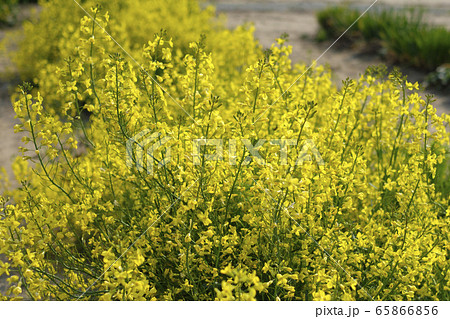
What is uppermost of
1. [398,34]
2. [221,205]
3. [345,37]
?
[398,34]

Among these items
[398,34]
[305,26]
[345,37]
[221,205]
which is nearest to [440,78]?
[398,34]

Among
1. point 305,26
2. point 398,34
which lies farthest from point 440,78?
point 305,26

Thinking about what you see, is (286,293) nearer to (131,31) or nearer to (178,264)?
(178,264)

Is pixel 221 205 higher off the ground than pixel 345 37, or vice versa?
pixel 345 37

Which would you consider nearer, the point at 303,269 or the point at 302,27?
the point at 303,269

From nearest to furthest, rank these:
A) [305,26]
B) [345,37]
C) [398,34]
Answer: [398,34], [345,37], [305,26]

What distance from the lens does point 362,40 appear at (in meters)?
9.16

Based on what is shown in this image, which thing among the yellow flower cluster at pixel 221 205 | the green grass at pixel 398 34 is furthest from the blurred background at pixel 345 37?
the yellow flower cluster at pixel 221 205

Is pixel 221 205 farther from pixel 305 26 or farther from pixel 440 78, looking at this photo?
pixel 305 26

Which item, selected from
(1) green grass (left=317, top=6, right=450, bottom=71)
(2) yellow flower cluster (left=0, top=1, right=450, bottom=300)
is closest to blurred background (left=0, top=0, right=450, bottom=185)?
(1) green grass (left=317, top=6, right=450, bottom=71)

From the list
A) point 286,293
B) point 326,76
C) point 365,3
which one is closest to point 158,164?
point 286,293

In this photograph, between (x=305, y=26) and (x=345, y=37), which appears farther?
(x=305, y=26)

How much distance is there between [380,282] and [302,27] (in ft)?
29.3

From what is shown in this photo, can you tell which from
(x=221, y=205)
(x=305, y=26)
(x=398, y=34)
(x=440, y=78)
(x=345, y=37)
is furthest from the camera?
(x=305, y=26)
